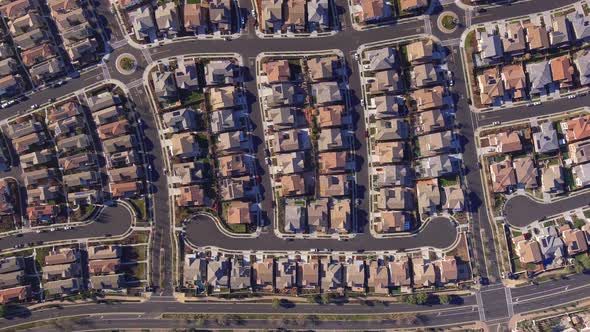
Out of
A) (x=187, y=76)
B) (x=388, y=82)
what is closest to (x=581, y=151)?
(x=388, y=82)

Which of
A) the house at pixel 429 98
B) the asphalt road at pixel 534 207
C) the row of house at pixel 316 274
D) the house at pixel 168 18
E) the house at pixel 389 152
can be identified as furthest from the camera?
the asphalt road at pixel 534 207

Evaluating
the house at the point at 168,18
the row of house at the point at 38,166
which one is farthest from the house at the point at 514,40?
the row of house at the point at 38,166

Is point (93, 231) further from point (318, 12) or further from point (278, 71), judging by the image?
point (318, 12)

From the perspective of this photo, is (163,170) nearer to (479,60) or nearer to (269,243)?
(269,243)

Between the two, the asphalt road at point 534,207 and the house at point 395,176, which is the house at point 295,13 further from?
the asphalt road at point 534,207

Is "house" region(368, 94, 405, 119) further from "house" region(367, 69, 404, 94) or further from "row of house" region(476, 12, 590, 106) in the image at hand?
"row of house" region(476, 12, 590, 106)

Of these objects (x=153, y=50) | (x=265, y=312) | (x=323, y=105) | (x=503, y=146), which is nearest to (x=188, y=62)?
(x=153, y=50)

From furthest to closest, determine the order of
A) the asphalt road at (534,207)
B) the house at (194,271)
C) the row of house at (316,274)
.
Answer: the asphalt road at (534,207) → the house at (194,271) → the row of house at (316,274)
